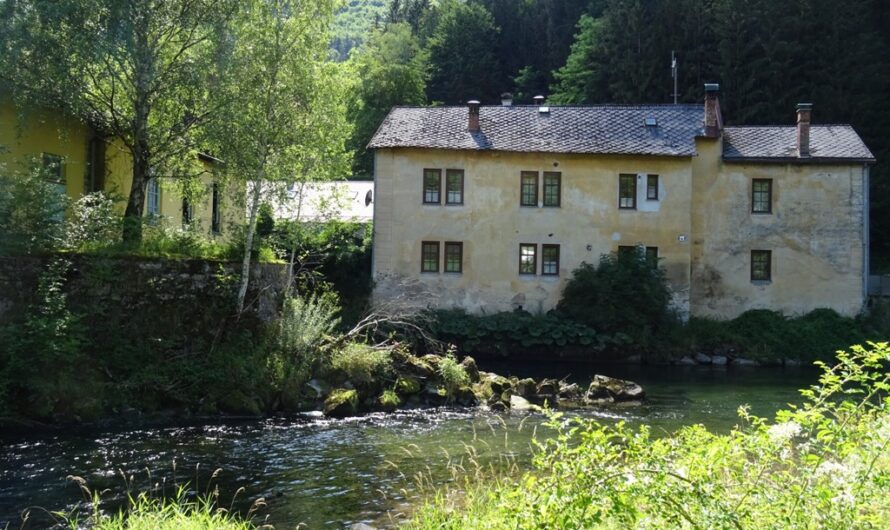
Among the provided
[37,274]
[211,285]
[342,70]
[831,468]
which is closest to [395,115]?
[342,70]

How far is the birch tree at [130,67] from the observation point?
1928cm

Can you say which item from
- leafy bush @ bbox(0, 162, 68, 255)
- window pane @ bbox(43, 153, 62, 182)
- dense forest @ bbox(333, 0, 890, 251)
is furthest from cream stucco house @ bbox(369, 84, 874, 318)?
leafy bush @ bbox(0, 162, 68, 255)

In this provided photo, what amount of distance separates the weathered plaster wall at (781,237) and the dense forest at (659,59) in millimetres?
9721

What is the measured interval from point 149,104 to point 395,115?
14.5 meters

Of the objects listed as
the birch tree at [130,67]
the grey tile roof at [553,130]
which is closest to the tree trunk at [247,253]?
the birch tree at [130,67]

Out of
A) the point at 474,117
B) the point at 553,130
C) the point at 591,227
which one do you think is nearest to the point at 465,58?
the point at 474,117

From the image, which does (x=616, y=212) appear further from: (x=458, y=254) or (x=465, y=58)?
(x=465, y=58)

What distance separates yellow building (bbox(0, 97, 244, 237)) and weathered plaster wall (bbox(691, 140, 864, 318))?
19.0 metres

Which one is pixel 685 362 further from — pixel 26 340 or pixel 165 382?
pixel 26 340

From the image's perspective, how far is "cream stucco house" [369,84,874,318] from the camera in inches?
1272

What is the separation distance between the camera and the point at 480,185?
3256 cm

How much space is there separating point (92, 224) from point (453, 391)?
910cm

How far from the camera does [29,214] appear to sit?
17.7 metres

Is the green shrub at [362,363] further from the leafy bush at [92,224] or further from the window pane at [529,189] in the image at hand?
the window pane at [529,189]
